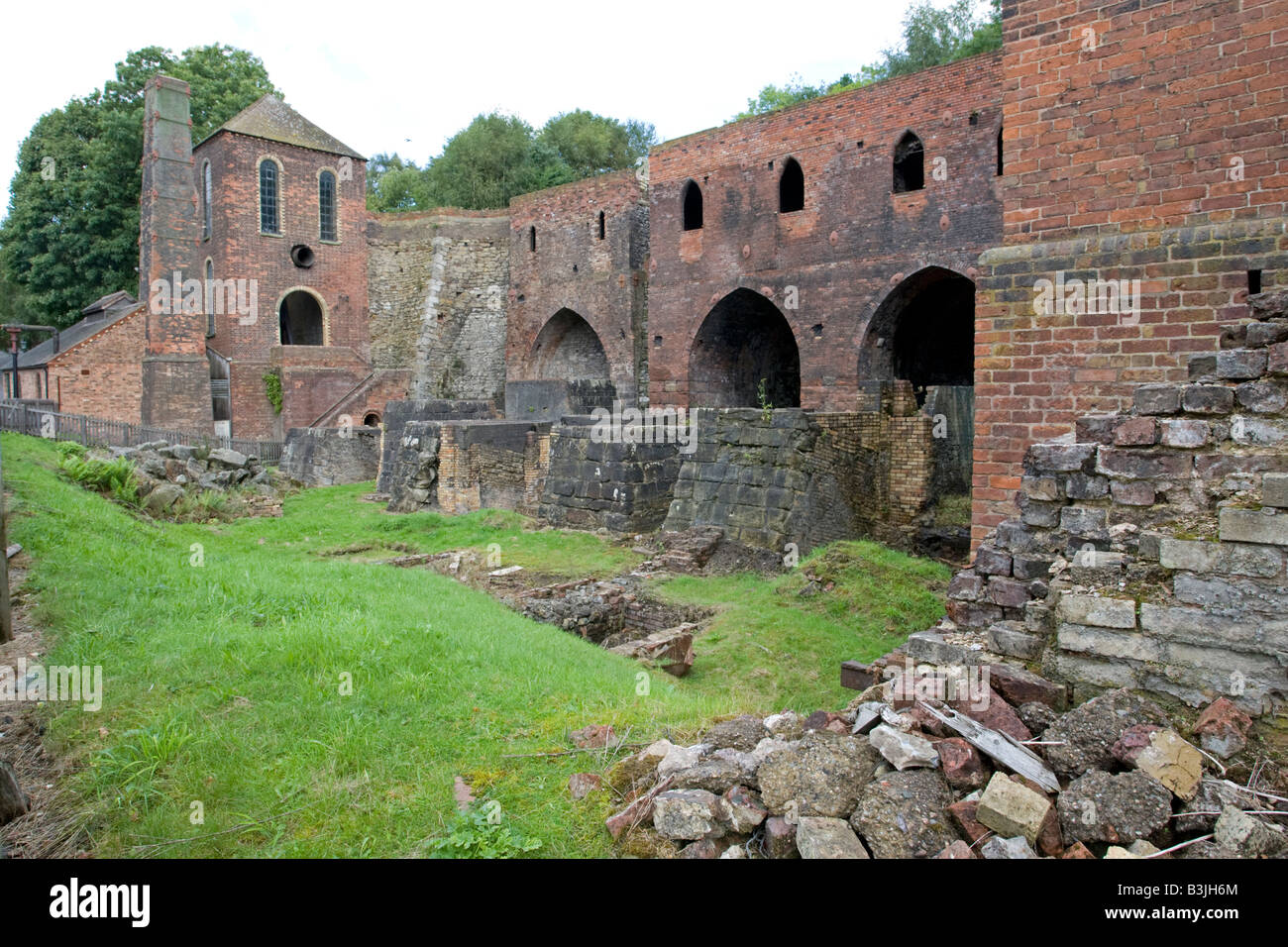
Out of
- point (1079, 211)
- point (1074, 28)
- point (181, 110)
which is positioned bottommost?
point (1079, 211)

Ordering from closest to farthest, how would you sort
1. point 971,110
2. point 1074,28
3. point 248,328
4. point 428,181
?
point 1074,28 < point 971,110 < point 248,328 < point 428,181

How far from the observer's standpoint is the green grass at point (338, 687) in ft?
11.0

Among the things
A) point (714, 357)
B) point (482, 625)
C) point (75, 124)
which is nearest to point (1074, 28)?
point (482, 625)

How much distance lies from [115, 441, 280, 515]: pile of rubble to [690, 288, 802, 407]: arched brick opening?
1105 centimetres

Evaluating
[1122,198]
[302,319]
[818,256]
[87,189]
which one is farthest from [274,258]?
[1122,198]

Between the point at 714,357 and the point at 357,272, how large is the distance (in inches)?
586

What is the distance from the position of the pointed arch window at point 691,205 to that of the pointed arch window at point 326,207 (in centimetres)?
1404

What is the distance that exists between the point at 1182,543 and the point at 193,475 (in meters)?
16.3

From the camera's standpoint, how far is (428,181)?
41812 mm

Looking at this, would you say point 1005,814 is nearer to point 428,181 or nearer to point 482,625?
point 482,625

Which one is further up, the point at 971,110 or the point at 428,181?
the point at 428,181

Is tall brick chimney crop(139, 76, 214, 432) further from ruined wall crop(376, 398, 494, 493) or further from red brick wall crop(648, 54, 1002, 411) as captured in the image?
red brick wall crop(648, 54, 1002, 411)

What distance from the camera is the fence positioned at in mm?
18234

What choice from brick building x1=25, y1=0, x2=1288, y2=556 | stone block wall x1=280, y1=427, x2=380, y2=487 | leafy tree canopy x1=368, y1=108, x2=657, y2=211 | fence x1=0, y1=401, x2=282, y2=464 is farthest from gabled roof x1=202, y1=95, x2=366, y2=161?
stone block wall x1=280, y1=427, x2=380, y2=487
